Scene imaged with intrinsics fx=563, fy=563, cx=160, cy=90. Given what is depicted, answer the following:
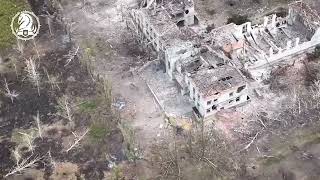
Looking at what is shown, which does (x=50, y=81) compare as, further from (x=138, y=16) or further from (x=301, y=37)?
(x=301, y=37)

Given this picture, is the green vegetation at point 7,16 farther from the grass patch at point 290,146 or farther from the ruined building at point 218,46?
the grass patch at point 290,146

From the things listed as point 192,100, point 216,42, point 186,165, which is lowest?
point 186,165

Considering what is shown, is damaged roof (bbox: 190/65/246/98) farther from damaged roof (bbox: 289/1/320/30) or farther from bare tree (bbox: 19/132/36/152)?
bare tree (bbox: 19/132/36/152)

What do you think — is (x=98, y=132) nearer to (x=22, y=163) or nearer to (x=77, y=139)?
→ (x=77, y=139)

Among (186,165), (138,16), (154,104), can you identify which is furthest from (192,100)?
(138,16)

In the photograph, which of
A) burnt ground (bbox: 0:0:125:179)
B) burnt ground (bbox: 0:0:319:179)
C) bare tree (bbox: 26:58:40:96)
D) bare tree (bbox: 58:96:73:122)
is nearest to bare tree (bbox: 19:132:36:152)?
burnt ground (bbox: 0:0:125:179)

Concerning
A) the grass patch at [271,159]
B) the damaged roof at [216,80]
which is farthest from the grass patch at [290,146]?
the damaged roof at [216,80]

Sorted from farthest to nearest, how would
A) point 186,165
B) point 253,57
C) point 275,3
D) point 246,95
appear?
point 275,3 → point 253,57 → point 246,95 → point 186,165
